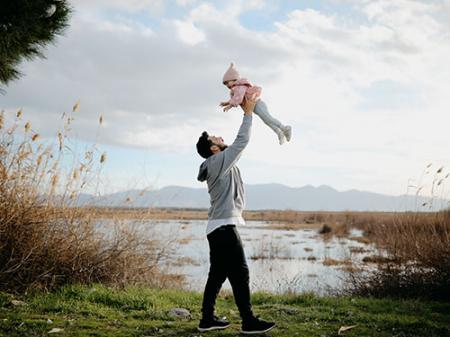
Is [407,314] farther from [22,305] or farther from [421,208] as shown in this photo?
[22,305]

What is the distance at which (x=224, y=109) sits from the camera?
4777 mm

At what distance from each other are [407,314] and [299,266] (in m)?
8.90

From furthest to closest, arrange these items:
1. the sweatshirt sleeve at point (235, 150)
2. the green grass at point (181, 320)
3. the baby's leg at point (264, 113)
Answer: the green grass at point (181, 320) → the baby's leg at point (264, 113) → the sweatshirt sleeve at point (235, 150)

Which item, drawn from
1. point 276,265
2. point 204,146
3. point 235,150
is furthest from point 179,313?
point 276,265

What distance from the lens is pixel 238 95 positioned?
182 inches

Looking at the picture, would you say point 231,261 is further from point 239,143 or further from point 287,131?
point 287,131

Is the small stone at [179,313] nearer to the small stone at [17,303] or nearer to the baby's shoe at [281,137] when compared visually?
the small stone at [17,303]

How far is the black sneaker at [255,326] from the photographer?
183 inches

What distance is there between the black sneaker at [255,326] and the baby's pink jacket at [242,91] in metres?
2.05

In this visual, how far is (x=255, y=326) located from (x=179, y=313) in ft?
4.66

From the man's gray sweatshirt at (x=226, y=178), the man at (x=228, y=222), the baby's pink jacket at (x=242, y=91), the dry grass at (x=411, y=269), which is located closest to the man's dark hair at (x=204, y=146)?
the man at (x=228, y=222)

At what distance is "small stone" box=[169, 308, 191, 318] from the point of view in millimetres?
5723

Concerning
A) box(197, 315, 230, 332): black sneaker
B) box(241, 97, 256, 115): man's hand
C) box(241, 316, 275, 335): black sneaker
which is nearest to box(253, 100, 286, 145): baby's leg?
box(241, 97, 256, 115): man's hand

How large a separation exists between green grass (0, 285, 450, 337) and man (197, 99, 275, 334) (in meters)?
0.37
